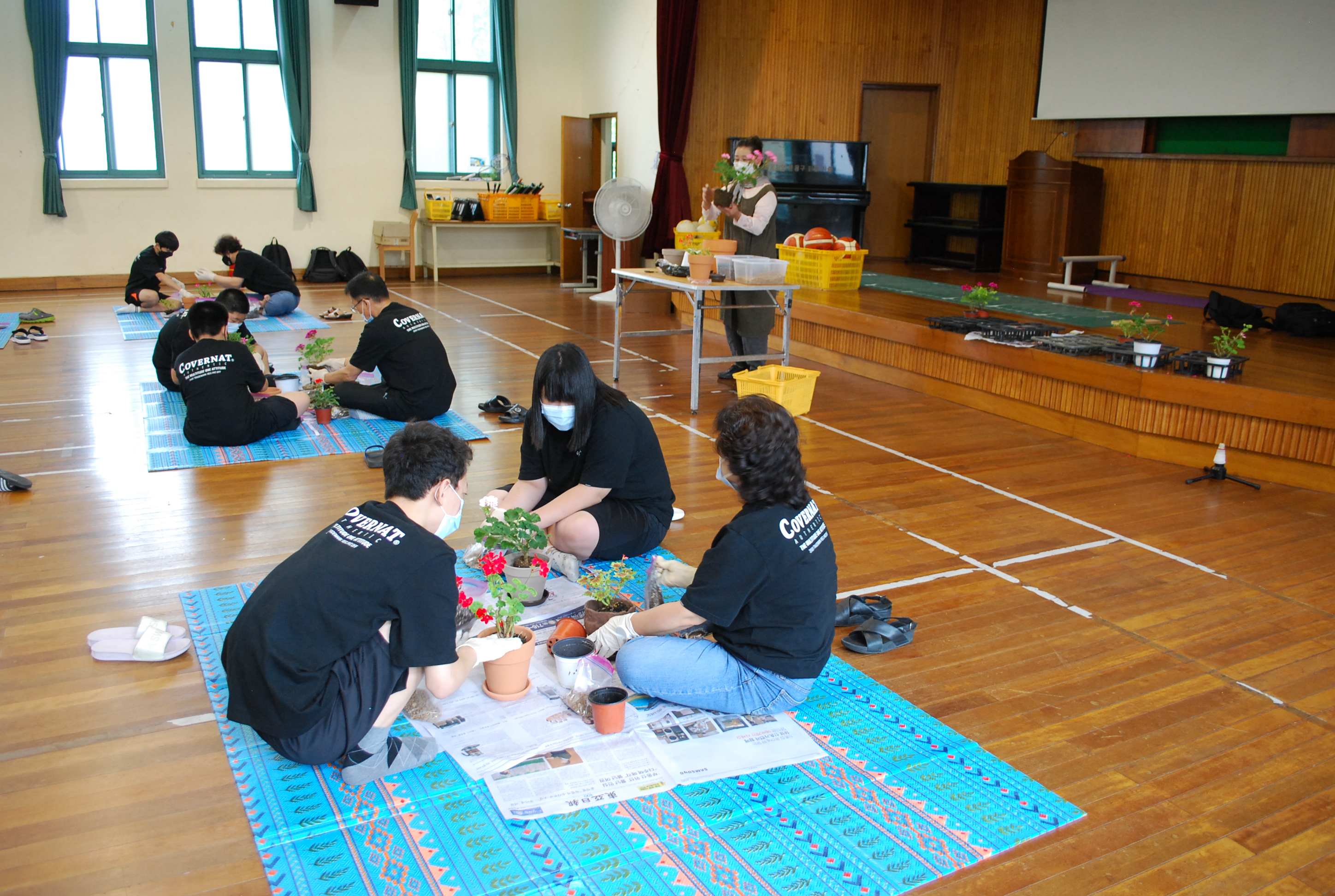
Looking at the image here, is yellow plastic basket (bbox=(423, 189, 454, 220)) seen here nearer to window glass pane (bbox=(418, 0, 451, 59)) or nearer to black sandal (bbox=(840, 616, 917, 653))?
window glass pane (bbox=(418, 0, 451, 59))

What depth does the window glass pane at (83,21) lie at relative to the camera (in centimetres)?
1056

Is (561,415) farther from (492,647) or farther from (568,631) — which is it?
(492,647)

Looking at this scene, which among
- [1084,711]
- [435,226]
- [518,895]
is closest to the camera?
[518,895]

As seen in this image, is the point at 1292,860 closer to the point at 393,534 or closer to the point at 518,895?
the point at 518,895

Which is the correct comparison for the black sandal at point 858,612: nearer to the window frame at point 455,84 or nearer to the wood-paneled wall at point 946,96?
the wood-paneled wall at point 946,96

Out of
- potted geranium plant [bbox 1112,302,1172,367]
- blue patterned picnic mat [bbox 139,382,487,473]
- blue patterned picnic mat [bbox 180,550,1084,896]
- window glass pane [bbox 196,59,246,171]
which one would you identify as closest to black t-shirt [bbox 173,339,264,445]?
blue patterned picnic mat [bbox 139,382,487,473]

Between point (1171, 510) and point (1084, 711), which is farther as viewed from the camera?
point (1171, 510)

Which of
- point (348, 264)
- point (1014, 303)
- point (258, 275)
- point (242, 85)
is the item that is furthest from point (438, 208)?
point (1014, 303)

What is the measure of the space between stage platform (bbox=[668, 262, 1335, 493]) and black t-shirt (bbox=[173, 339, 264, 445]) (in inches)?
166

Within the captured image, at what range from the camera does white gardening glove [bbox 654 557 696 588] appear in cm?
315

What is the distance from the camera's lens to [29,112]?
10.5 m

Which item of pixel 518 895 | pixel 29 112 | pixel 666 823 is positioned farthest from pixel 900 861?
pixel 29 112

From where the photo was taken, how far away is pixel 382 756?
7.73 feet

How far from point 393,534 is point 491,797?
67 cm
